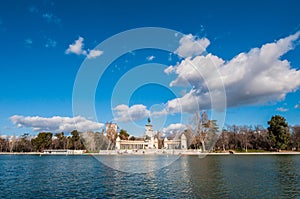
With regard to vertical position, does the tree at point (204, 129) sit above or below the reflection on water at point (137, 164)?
above

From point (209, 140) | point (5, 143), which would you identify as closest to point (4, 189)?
point (209, 140)

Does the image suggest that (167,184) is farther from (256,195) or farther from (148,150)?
(148,150)

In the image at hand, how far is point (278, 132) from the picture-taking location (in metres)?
80.4

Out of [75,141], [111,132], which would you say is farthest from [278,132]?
[75,141]

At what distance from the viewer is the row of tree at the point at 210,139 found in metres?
81.2

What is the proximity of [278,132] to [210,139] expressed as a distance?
2027 cm

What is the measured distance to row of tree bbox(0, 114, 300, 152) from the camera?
81250 millimetres

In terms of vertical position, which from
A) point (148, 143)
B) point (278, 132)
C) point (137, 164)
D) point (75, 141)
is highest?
point (278, 132)

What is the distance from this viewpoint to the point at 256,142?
92938mm

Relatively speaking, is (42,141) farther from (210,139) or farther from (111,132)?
(210,139)

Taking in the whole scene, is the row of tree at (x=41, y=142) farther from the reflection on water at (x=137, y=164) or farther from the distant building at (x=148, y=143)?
the reflection on water at (x=137, y=164)

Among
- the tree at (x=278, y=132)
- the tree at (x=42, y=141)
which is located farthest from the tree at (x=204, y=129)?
the tree at (x=42, y=141)

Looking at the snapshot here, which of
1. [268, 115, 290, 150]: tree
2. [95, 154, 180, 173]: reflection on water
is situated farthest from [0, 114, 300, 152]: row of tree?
[95, 154, 180, 173]: reflection on water

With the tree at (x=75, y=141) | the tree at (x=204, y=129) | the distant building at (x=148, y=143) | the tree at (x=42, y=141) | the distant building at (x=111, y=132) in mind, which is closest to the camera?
the tree at (x=204, y=129)
